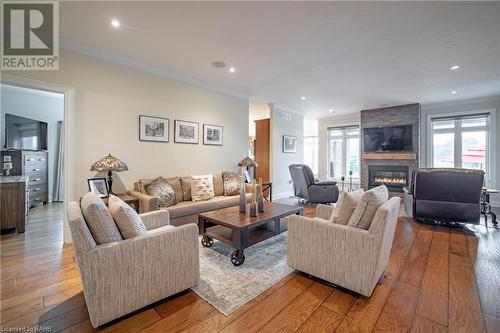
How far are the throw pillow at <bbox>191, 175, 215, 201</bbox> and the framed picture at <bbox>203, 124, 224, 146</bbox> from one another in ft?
3.09

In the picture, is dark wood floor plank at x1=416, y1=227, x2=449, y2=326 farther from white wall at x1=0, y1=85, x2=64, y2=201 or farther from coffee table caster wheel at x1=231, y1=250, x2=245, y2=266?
white wall at x1=0, y1=85, x2=64, y2=201

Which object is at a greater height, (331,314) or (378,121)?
(378,121)

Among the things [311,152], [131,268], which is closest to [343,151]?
[311,152]

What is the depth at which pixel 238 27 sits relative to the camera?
260 centimetres

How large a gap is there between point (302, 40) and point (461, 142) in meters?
6.01

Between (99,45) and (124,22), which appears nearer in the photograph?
(124,22)

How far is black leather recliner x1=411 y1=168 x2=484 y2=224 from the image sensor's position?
3.49 metres

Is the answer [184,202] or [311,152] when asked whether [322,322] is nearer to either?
[184,202]

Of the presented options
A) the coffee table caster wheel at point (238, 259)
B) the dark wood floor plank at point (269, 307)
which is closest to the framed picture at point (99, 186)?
the coffee table caster wheel at point (238, 259)

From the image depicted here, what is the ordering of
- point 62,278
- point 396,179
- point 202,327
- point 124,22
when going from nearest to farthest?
point 202,327, point 62,278, point 124,22, point 396,179

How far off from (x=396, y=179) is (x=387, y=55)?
4623 millimetres

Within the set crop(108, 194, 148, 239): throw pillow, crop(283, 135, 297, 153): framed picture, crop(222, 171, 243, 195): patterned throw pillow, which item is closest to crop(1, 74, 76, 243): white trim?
crop(108, 194, 148, 239): throw pillow

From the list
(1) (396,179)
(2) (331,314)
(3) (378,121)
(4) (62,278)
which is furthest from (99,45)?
(1) (396,179)

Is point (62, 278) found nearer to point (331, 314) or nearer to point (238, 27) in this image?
point (331, 314)
